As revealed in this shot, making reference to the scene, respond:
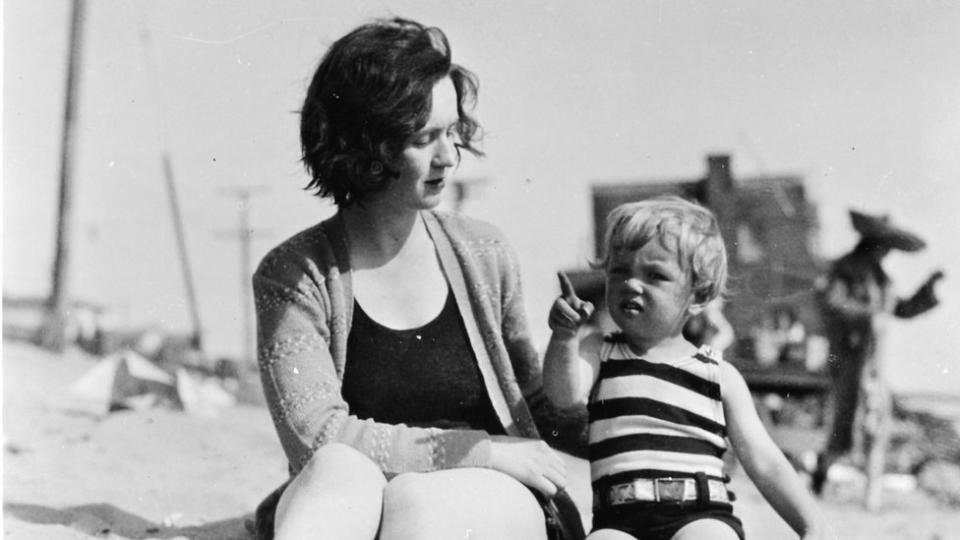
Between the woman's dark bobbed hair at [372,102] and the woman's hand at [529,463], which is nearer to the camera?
the woman's hand at [529,463]

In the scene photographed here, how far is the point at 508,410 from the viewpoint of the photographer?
202cm

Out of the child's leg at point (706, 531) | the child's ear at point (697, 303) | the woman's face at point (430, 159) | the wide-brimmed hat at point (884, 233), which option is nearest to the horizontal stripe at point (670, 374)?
the child's ear at point (697, 303)

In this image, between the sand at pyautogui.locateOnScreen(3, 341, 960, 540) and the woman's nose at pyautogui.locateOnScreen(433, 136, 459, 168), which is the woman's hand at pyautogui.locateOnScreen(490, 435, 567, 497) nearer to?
the woman's nose at pyautogui.locateOnScreen(433, 136, 459, 168)

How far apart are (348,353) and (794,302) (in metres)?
12.8

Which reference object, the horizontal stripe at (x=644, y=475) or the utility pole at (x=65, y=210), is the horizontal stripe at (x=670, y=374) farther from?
the utility pole at (x=65, y=210)

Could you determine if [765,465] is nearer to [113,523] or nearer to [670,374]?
[670,374]

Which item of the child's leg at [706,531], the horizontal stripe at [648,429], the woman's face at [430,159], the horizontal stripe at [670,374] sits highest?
the woman's face at [430,159]

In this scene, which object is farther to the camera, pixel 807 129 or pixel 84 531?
pixel 807 129

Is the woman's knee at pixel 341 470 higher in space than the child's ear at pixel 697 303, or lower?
lower

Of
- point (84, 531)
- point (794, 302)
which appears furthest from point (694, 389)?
point (794, 302)

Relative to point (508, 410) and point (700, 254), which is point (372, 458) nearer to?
point (508, 410)

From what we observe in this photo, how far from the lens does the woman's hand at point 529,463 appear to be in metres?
1.80

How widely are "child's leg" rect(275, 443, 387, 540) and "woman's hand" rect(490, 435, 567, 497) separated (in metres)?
0.22

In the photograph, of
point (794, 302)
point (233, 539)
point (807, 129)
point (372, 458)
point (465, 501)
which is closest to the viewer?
point (465, 501)
